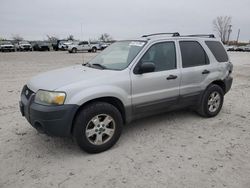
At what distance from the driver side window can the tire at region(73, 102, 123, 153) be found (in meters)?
1.07

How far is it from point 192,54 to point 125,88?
173 cm

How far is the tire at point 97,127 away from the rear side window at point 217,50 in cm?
261

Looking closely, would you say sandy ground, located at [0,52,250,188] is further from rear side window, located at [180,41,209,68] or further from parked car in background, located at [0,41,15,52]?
parked car in background, located at [0,41,15,52]

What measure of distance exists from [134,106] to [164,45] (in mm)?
1273

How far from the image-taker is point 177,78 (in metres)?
4.02

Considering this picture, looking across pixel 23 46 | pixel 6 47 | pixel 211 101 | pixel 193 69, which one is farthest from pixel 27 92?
pixel 23 46

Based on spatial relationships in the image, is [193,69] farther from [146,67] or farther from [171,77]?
[146,67]

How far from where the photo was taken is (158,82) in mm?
3775

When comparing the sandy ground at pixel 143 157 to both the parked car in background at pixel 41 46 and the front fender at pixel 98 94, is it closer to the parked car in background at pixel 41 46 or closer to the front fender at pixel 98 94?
the front fender at pixel 98 94

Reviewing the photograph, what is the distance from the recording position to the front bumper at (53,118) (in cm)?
294

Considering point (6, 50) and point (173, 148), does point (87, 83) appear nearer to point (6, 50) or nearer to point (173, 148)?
point (173, 148)

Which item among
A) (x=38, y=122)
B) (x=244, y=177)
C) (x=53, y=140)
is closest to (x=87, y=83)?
(x=38, y=122)

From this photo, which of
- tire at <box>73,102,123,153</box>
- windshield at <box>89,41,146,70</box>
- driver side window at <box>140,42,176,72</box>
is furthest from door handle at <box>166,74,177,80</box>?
tire at <box>73,102,123,153</box>

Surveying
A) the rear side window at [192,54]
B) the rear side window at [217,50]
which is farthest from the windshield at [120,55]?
the rear side window at [217,50]
